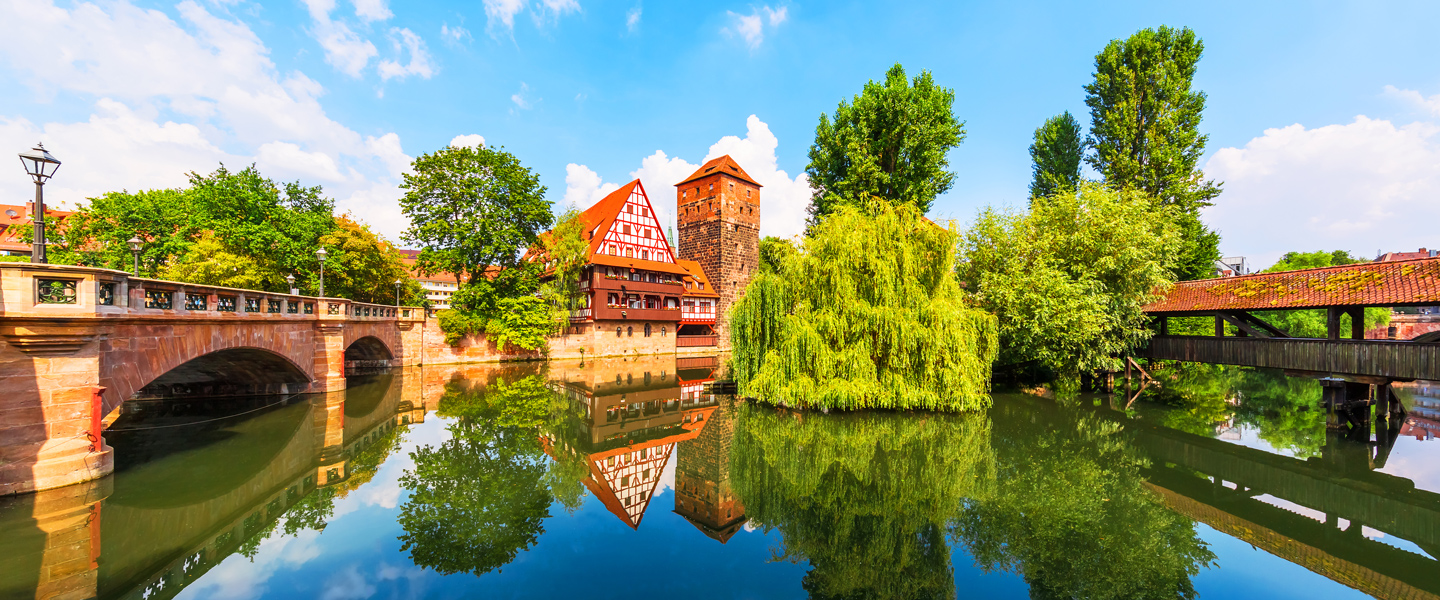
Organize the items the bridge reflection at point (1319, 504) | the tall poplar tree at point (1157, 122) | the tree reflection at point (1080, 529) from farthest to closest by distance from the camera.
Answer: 1. the tall poplar tree at point (1157, 122)
2. the bridge reflection at point (1319, 504)
3. the tree reflection at point (1080, 529)

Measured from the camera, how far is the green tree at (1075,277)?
16.0 meters

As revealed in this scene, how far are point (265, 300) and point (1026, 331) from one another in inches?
849

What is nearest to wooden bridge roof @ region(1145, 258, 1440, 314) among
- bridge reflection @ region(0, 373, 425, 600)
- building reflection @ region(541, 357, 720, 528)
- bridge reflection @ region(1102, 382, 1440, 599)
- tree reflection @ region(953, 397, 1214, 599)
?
bridge reflection @ region(1102, 382, 1440, 599)

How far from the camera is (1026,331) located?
1645cm

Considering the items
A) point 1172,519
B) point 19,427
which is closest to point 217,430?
point 19,427

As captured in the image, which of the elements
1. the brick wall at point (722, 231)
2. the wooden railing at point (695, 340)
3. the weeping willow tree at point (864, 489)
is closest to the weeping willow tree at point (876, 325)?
the weeping willow tree at point (864, 489)

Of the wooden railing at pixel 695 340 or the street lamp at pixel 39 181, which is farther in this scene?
the wooden railing at pixel 695 340

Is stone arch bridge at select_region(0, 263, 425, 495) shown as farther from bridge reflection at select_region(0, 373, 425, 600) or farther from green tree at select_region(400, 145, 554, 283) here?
green tree at select_region(400, 145, 554, 283)

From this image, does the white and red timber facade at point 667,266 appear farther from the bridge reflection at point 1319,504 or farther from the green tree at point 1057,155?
the bridge reflection at point 1319,504

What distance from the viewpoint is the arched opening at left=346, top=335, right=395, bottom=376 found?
24.3 meters

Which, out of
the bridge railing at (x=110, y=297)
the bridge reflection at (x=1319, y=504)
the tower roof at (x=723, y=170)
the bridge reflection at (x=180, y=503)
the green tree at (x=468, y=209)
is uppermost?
the tower roof at (x=723, y=170)

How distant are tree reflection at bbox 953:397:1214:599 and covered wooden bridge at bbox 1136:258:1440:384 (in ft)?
23.4

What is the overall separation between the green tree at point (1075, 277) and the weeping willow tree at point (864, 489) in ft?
16.5

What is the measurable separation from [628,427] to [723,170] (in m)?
29.8
